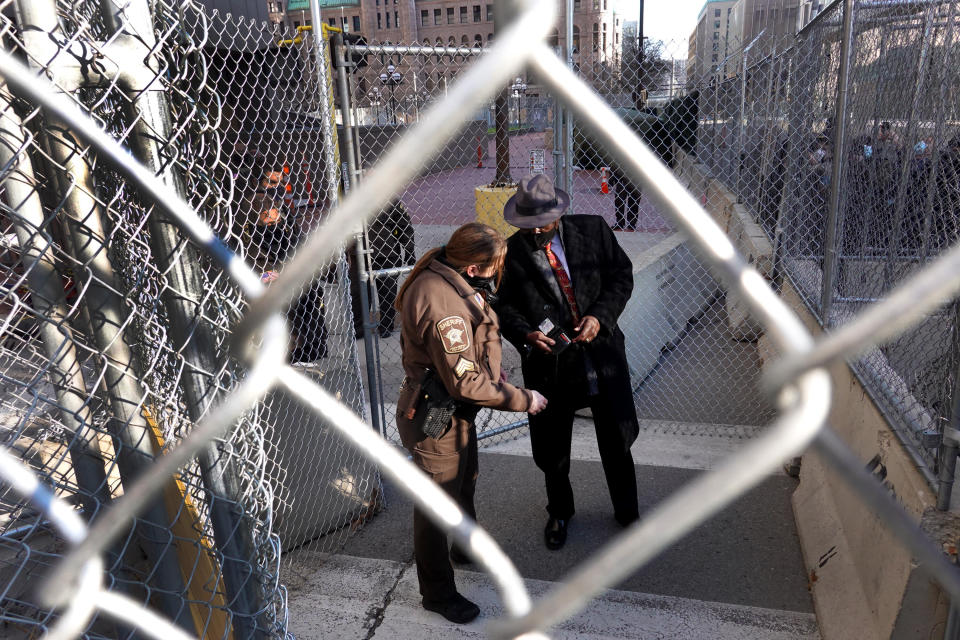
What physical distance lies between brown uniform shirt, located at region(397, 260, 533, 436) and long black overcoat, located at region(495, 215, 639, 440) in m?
0.56

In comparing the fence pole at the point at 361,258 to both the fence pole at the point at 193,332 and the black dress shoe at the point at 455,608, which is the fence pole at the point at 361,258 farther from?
the fence pole at the point at 193,332

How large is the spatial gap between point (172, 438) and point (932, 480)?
2.69 m

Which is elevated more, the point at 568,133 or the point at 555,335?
the point at 568,133

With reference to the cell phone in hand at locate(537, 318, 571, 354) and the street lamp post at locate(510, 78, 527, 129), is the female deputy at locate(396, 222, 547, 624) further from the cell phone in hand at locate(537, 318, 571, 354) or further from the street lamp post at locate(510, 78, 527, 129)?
the street lamp post at locate(510, 78, 527, 129)

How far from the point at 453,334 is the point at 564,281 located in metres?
1.02

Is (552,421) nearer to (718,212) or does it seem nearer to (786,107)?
(786,107)

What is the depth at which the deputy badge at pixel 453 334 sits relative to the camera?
2691mm

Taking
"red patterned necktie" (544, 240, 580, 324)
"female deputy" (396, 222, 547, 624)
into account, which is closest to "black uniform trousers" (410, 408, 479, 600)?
"female deputy" (396, 222, 547, 624)

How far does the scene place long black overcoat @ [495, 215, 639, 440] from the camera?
3486mm

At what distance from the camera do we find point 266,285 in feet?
11.7

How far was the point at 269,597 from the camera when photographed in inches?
69.2

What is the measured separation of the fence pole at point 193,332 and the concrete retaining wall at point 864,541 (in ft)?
5.77

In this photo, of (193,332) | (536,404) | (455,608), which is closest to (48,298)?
(193,332)

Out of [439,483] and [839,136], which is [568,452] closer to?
[439,483]
